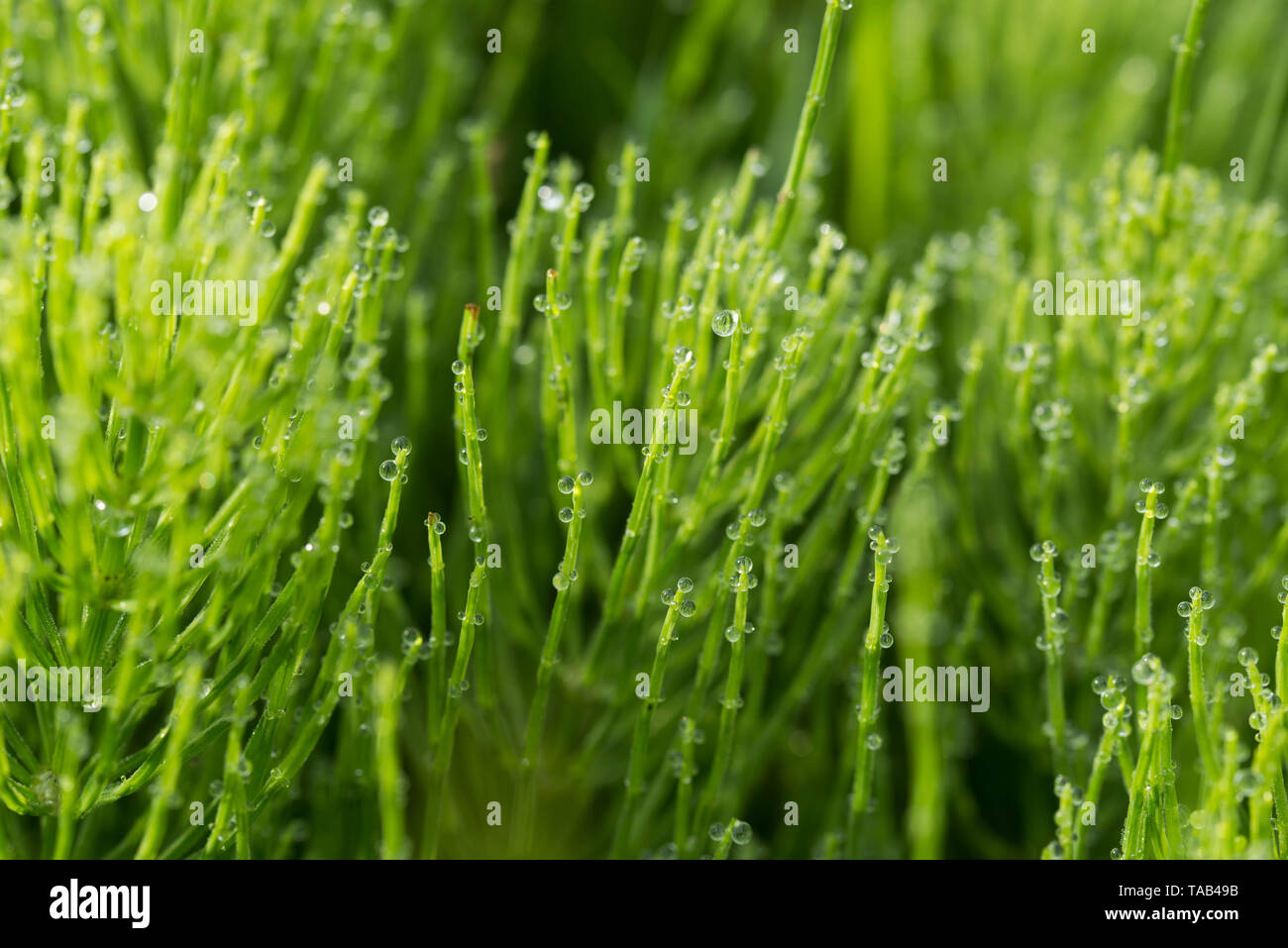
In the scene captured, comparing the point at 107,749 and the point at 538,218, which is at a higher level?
the point at 538,218

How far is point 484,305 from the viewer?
3.09ft

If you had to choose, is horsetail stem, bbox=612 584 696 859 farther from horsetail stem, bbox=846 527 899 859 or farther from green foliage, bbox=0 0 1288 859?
horsetail stem, bbox=846 527 899 859

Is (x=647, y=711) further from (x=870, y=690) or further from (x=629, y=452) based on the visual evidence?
(x=629, y=452)

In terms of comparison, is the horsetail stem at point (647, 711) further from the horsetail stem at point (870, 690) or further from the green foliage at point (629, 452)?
the horsetail stem at point (870, 690)

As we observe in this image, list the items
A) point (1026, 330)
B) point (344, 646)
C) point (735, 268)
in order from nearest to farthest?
point (344, 646), point (735, 268), point (1026, 330)

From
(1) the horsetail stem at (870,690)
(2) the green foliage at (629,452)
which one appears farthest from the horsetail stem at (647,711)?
(1) the horsetail stem at (870,690)

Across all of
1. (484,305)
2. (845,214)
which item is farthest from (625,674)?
(845,214)

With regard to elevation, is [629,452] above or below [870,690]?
above

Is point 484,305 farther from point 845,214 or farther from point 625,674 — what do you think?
point 845,214

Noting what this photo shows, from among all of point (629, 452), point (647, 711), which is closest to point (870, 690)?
point (647, 711)

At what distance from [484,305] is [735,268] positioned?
248 millimetres

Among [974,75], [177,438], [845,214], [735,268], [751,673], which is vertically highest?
[974,75]

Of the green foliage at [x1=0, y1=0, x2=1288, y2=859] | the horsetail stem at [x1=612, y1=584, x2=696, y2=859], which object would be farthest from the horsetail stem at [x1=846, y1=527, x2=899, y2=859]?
the horsetail stem at [x1=612, y1=584, x2=696, y2=859]

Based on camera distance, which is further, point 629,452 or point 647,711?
point 629,452
